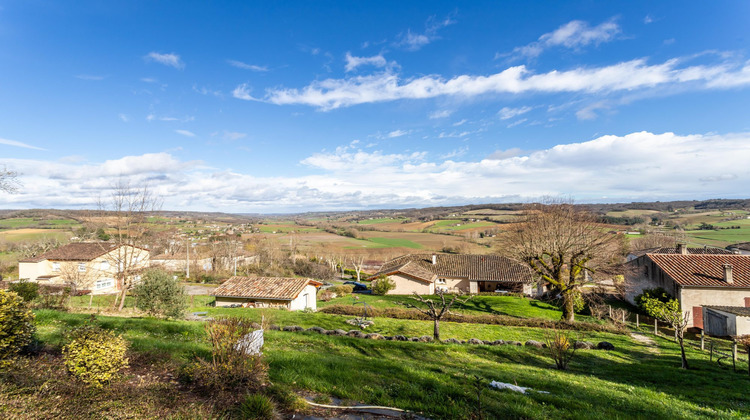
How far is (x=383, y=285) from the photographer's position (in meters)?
40.8

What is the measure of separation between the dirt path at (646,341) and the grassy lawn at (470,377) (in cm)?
210

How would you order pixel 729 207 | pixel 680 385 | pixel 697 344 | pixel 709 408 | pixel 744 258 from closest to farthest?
pixel 709 408 < pixel 680 385 < pixel 697 344 < pixel 744 258 < pixel 729 207

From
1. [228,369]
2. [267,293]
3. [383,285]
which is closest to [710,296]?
[383,285]

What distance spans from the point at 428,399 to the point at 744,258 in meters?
37.6

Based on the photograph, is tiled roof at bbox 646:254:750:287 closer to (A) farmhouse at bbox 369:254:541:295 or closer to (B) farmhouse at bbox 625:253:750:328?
(B) farmhouse at bbox 625:253:750:328

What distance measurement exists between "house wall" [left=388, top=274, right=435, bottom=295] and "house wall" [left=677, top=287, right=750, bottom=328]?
2458 centimetres

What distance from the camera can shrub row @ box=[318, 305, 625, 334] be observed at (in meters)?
22.0

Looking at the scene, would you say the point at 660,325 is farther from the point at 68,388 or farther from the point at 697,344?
the point at 68,388

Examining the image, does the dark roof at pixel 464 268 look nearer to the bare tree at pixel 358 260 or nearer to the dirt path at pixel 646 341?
the bare tree at pixel 358 260

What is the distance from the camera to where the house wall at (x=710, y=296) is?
23.9m

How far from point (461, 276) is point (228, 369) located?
4223cm

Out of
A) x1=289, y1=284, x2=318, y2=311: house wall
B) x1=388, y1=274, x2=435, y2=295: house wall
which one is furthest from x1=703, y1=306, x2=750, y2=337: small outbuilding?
x1=289, y1=284, x2=318, y2=311: house wall

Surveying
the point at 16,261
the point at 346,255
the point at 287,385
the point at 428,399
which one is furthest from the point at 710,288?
the point at 16,261

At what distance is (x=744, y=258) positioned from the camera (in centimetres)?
2677
